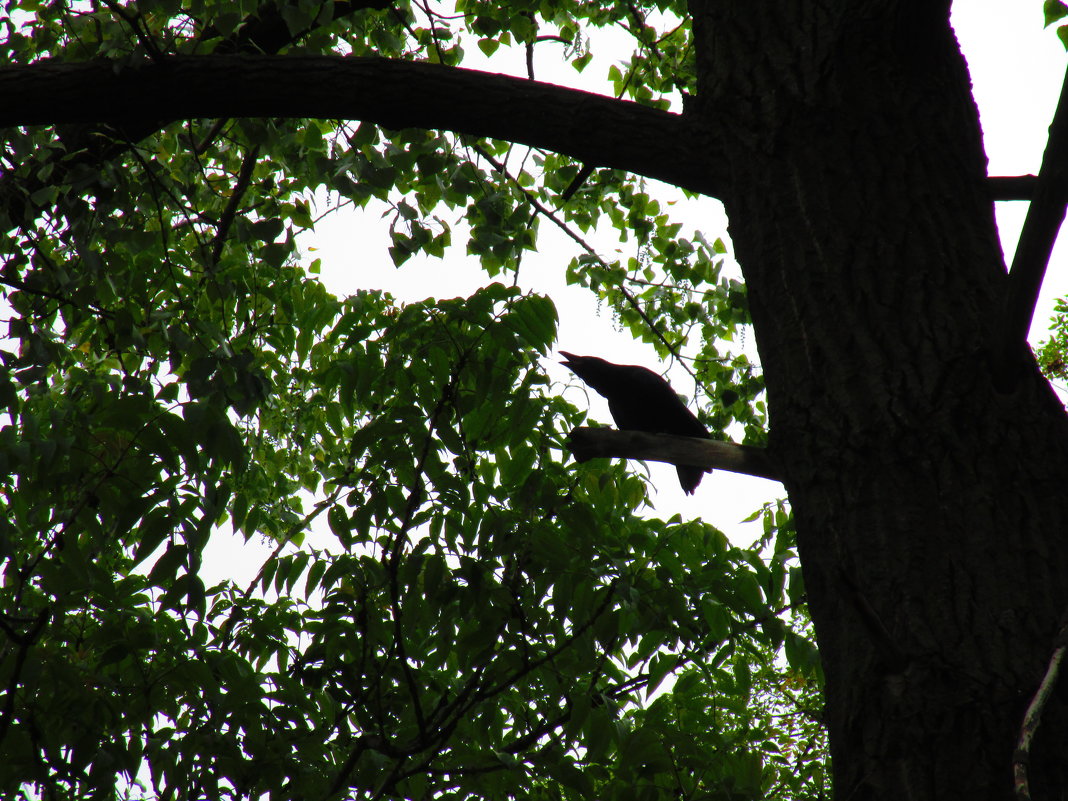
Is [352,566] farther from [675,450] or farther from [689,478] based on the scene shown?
[689,478]

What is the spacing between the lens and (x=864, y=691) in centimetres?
141

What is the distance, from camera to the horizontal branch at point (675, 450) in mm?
1882

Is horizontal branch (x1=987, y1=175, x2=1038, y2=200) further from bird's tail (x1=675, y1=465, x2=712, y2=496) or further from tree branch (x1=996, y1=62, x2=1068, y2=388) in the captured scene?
bird's tail (x1=675, y1=465, x2=712, y2=496)

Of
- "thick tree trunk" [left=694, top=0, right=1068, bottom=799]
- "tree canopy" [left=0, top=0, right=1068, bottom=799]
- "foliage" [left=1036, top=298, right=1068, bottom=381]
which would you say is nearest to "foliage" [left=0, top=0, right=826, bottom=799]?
"tree canopy" [left=0, top=0, right=1068, bottom=799]

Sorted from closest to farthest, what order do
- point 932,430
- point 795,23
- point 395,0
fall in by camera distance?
point 932,430 < point 795,23 < point 395,0

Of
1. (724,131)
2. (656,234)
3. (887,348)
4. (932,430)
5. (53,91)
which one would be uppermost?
(656,234)

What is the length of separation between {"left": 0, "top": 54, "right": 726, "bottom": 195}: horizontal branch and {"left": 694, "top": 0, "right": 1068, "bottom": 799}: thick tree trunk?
0.20 metres

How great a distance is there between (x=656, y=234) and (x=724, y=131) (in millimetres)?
2945

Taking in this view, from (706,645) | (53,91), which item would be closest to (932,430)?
(706,645)

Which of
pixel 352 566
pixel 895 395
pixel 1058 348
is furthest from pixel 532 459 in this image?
pixel 1058 348

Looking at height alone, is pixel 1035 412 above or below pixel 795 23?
below

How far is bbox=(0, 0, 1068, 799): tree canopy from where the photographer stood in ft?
4.81

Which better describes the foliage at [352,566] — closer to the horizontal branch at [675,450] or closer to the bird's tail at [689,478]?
the horizontal branch at [675,450]

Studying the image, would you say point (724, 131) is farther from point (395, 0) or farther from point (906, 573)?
point (395, 0)
